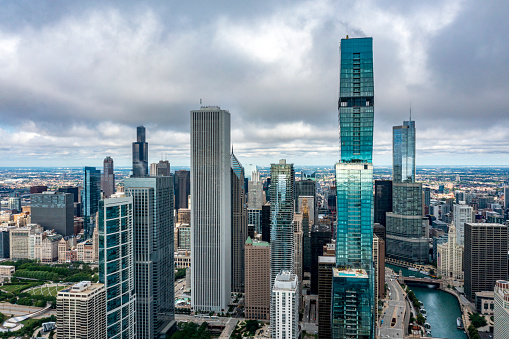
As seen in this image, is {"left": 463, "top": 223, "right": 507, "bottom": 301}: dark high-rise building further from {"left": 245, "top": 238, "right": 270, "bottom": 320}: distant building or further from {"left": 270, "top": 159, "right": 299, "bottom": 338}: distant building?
{"left": 245, "top": 238, "right": 270, "bottom": 320}: distant building

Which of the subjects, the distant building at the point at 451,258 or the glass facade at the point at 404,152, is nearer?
the distant building at the point at 451,258

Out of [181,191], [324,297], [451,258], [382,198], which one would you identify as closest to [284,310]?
[324,297]

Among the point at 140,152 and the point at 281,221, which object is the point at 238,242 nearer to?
the point at 281,221

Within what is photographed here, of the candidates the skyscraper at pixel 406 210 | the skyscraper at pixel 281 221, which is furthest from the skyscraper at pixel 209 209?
the skyscraper at pixel 406 210

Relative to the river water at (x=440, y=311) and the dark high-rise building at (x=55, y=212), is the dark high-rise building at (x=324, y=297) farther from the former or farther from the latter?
the dark high-rise building at (x=55, y=212)

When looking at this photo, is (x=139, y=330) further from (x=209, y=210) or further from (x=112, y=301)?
(x=209, y=210)

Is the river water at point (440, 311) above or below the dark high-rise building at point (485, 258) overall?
below
